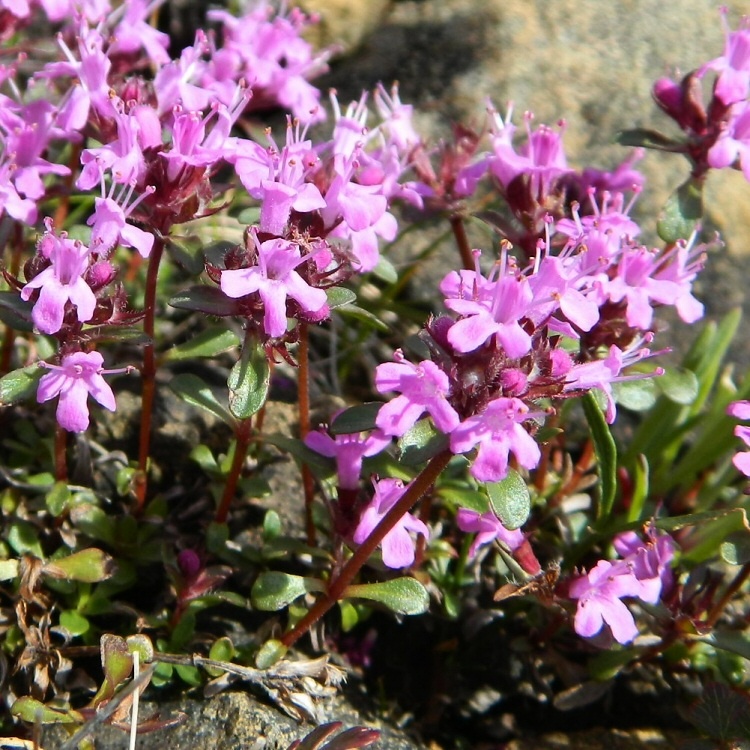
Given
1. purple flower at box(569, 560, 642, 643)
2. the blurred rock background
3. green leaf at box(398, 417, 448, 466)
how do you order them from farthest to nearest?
1. the blurred rock background
2. purple flower at box(569, 560, 642, 643)
3. green leaf at box(398, 417, 448, 466)

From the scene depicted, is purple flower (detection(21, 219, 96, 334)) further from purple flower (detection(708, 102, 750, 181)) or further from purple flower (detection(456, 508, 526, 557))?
purple flower (detection(708, 102, 750, 181))

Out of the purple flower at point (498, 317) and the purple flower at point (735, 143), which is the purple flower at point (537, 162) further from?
the purple flower at point (498, 317)

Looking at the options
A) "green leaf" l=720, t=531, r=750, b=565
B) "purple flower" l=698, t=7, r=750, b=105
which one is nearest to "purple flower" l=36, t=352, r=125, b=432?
"green leaf" l=720, t=531, r=750, b=565

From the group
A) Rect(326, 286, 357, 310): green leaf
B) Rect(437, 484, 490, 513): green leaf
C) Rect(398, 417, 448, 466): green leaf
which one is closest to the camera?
Rect(398, 417, 448, 466): green leaf

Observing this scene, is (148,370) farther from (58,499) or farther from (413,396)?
(413,396)

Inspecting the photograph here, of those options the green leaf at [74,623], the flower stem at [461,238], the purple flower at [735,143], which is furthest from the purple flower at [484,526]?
Result: the purple flower at [735,143]

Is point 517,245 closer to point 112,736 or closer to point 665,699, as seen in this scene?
point 665,699
